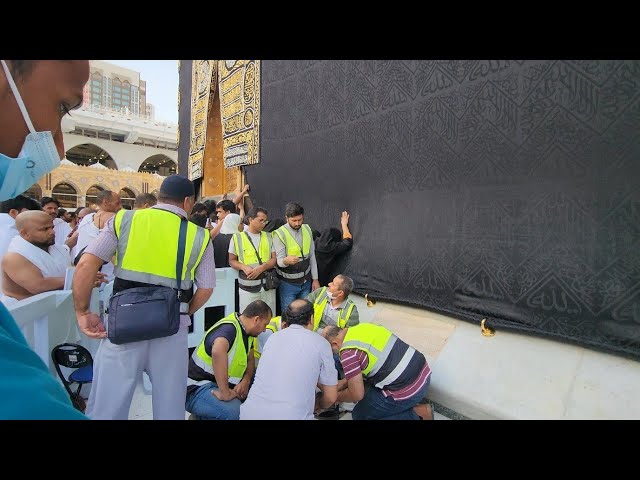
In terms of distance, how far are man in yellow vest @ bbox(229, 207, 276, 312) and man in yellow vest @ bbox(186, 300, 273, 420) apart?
2.92ft

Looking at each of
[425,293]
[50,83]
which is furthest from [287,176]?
[50,83]

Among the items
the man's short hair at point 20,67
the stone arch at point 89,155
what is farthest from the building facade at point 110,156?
the man's short hair at point 20,67

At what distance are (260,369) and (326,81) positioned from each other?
130 inches

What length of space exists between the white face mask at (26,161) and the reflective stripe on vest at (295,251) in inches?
85.2

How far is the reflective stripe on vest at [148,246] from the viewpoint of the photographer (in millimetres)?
1670

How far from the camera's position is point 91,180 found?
19875mm

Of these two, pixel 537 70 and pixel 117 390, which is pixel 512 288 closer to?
pixel 537 70

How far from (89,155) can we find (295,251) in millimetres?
31504

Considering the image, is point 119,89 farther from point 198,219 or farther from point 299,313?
point 299,313

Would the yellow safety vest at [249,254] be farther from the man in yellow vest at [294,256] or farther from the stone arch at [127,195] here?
the stone arch at [127,195]

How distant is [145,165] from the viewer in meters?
29.6

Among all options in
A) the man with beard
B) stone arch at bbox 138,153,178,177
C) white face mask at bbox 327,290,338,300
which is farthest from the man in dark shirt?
stone arch at bbox 138,153,178,177

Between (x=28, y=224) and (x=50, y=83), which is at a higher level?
(x=50, y=83)

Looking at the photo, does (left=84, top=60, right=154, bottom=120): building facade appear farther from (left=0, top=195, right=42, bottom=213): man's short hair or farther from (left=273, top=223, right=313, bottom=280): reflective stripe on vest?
(left=273, top=223, right=313, bottom=280): reflective stripe on vest
